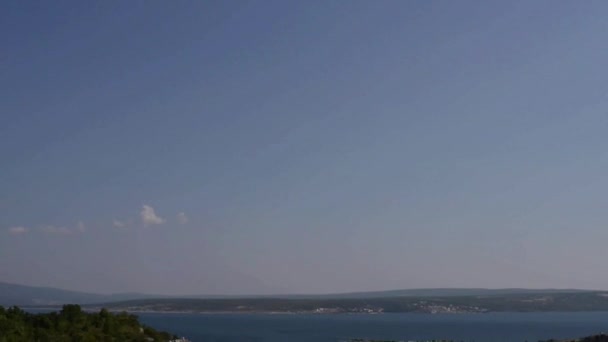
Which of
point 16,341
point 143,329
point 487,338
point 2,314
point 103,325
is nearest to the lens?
point 16,341

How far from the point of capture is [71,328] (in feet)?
187

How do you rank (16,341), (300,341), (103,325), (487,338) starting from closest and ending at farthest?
(16,341), (103,325), (300,341), (487,338)

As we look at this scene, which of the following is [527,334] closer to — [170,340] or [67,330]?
[170,340]

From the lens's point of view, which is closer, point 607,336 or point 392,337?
point 607,336

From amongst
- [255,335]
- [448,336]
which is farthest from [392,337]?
[255,335]

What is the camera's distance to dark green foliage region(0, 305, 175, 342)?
51219 millimetres

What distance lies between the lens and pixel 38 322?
57.5 metres

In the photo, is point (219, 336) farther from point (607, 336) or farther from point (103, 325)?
point (607, 336)

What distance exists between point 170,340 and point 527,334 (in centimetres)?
6271

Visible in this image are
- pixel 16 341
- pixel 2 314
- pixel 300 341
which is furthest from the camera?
pixel 300 341

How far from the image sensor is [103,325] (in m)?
61.2

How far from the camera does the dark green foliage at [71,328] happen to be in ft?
168

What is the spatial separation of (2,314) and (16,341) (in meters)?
10.7

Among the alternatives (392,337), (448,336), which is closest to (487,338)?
(448,336)
